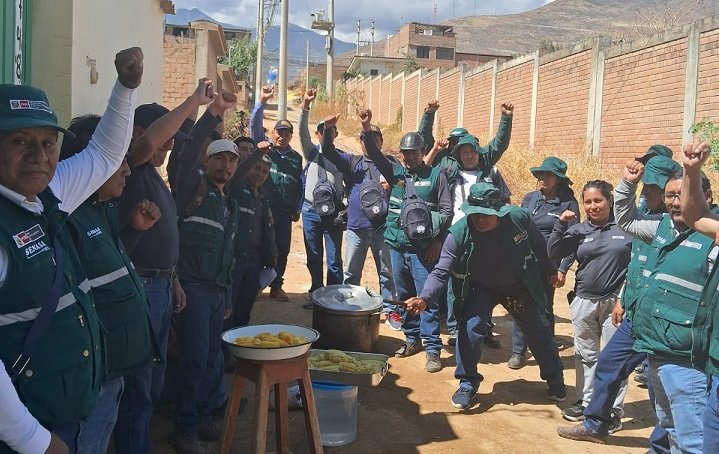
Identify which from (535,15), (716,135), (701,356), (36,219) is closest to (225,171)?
(36,219)

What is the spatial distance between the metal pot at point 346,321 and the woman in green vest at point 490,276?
0.64 meters

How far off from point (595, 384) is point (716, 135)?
6.98m

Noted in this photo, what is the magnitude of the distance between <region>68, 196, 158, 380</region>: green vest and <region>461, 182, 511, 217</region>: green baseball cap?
2.87 m

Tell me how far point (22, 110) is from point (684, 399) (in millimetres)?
3340

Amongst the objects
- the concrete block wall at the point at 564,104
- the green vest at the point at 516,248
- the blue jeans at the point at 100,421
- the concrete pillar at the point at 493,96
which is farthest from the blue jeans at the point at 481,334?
the concrete pillar at the point at 493,96

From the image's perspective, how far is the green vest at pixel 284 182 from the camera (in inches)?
282

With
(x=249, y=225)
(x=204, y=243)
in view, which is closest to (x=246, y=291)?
(x=249, y=225)

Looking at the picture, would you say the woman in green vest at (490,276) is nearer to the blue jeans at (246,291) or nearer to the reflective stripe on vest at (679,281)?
the reflective stripe on vest at (679,281)

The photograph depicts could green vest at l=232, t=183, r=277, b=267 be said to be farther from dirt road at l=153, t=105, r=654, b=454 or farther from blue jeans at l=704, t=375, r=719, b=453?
blue jeans at l=704, t=375, r=719, b=453

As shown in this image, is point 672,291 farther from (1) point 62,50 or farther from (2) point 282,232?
(2) point 282,232

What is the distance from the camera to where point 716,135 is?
969 centimetres

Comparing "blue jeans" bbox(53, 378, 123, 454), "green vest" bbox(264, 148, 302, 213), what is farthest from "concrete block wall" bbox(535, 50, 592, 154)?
"blue jeans" bbox(53, 378, 123, 454)

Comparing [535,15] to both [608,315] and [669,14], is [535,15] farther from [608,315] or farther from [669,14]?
[608,315]

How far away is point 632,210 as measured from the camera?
13.4 ft
